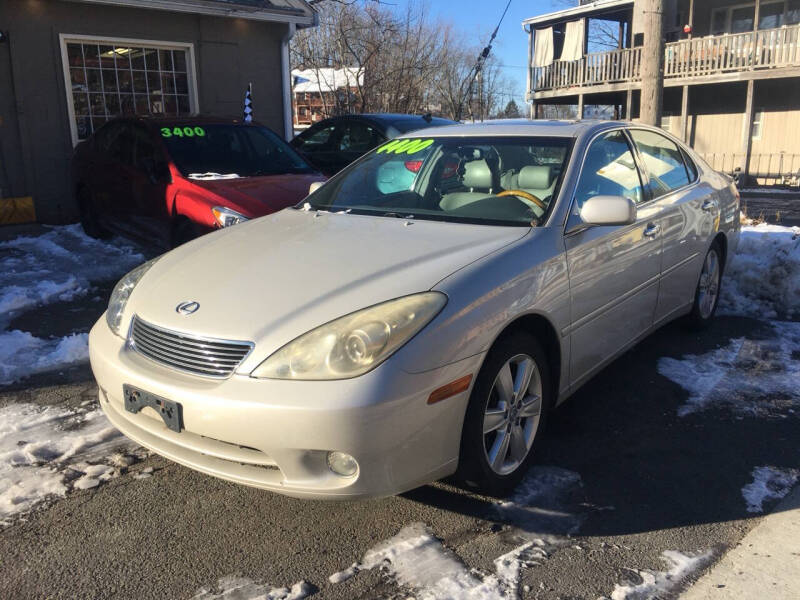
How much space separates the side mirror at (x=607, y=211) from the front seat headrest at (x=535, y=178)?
314 millimetres

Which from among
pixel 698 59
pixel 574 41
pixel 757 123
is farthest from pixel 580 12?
pixel 757 123

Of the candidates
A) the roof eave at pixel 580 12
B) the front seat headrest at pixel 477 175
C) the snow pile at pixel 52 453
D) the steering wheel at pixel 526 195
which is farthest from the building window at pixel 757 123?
the snow pile at pixel 52 453

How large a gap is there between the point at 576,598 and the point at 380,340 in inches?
43.5

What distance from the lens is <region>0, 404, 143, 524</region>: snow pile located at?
3.05m

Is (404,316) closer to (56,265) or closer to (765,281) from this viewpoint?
(765,281)

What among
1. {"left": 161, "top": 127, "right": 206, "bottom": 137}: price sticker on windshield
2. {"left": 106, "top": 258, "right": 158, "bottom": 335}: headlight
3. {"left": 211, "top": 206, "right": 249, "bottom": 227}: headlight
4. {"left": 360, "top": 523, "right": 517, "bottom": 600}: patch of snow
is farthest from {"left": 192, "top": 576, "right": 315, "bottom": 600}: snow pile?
{"left": 161, "top": 127, "right": 206, "bottom": 137}: price sticker on windshield

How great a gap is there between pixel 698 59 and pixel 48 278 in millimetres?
19393

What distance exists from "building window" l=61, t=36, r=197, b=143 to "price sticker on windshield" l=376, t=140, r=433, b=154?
6.33 meters

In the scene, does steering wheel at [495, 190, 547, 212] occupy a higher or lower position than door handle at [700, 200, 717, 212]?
higher

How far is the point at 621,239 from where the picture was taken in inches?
146

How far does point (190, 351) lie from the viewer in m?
2.66

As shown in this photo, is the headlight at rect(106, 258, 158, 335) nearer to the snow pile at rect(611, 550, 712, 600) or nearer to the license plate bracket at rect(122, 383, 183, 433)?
the license plate bracket at rect(122, 383, 183, 433)

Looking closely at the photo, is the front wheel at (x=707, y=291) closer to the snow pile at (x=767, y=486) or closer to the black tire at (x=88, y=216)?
the snow pile at (x=767, y=486)

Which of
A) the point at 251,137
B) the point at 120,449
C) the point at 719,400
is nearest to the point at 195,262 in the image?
the point at 120,449
